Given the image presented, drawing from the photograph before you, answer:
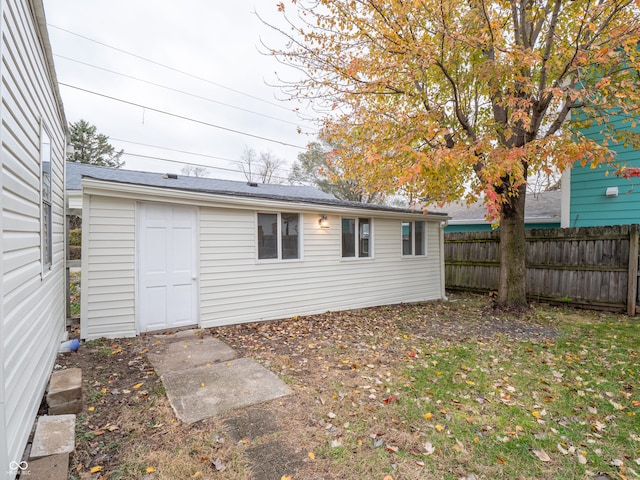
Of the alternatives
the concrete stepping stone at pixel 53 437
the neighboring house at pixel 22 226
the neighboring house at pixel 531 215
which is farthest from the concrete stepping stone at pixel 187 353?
the neighboring house at pixel 531 215

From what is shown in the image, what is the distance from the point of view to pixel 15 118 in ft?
7.36

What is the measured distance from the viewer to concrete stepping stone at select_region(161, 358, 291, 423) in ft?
9.69

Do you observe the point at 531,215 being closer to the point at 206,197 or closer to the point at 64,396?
the point at 206,197

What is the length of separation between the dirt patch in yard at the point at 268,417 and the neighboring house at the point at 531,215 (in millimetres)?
7705

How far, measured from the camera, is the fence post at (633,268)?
21.2 feet

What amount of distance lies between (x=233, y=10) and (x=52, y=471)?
8.81 meters

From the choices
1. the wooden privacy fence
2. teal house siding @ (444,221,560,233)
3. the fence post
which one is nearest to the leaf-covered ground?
the fence post

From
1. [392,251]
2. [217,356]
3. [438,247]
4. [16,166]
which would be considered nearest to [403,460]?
[217,356]

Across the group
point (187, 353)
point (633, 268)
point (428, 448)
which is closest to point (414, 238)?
point (633, 268)

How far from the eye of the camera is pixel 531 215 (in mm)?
11953

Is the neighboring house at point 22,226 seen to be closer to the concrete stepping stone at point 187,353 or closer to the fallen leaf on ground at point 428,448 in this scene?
the concrete stepping stone at point 187,353

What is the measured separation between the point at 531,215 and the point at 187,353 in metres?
12.6

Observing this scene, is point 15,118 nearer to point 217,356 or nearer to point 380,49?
point 217,356

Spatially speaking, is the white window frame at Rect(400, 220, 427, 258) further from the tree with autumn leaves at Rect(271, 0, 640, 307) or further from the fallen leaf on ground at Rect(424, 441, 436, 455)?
the fallen leaf on ground at Rect(424, 441, 436, 455)
